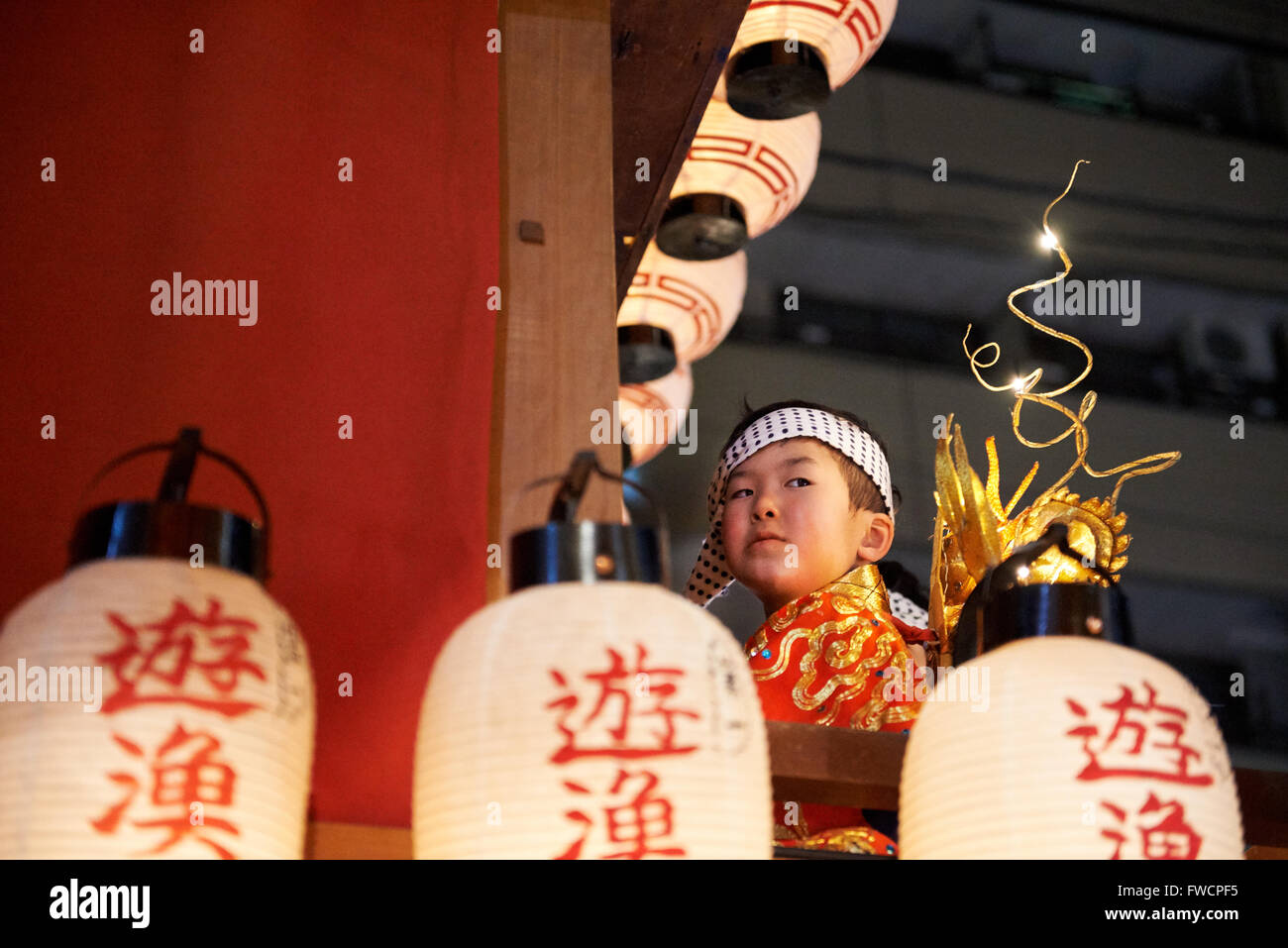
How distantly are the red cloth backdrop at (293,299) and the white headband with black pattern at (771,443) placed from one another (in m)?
1.23

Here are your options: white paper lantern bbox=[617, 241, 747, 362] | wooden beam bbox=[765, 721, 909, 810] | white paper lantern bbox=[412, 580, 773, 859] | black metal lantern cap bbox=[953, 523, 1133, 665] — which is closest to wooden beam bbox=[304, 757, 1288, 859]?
wooden beam bbox=[765, 721, 909, 810]

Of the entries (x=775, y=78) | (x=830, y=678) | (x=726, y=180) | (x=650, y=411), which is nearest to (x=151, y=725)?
(x=830, y=678)

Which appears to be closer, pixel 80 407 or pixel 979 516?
pixel 80 407

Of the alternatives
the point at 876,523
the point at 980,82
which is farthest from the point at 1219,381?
the point at 876,523

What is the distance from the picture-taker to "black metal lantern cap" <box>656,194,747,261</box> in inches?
140

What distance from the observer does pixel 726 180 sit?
362 cm

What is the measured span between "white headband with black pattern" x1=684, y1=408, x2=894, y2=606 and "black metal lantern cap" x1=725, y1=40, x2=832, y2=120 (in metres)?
0.74

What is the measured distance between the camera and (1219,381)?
869 cm

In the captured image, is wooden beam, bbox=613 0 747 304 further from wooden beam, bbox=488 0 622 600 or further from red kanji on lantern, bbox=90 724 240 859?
red kanji on lantern, bbox=90 724 240 859

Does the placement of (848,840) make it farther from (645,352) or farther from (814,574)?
(645,352)

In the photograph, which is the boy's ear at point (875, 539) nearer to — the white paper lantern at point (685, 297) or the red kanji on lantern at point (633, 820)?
the white paper lantern at point (685, 297)

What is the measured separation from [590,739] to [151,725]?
348 mm
